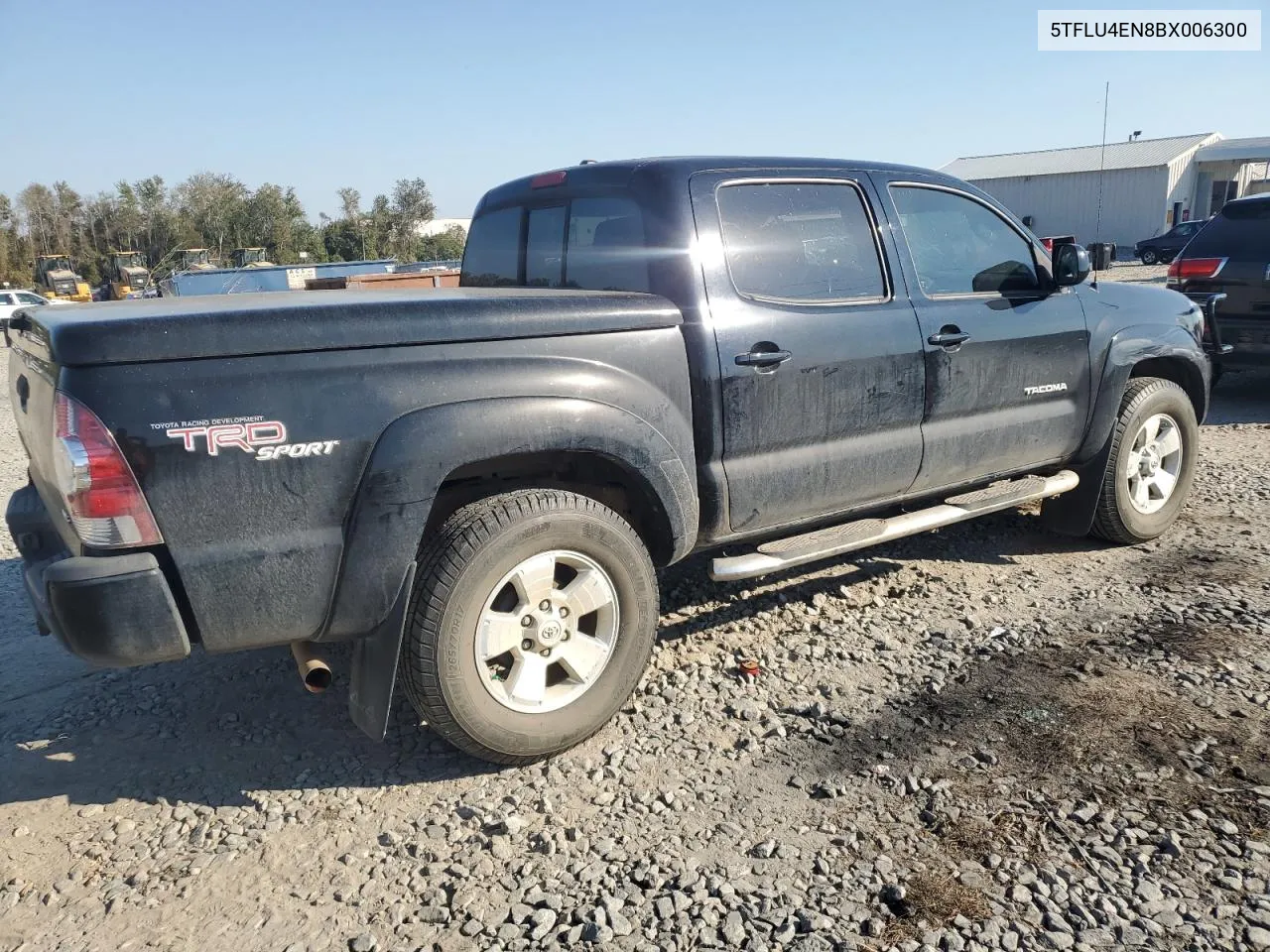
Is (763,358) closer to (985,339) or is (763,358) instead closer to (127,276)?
(985,339)

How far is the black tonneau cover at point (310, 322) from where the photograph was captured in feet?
8.29

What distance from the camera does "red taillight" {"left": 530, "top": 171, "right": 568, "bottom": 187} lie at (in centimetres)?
403

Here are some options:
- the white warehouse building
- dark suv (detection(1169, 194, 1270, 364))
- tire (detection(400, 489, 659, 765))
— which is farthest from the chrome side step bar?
the white warehouse building

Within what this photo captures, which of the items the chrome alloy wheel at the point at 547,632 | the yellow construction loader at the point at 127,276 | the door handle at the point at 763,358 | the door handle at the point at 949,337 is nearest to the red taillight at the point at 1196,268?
the door handle at the point at 949,337

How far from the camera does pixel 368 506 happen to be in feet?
9.15

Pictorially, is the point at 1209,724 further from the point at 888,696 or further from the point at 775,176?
the point at 775,176

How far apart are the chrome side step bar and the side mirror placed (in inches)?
37.7

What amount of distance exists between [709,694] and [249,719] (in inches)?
68.0

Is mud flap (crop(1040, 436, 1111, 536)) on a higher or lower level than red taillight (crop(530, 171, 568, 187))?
lower

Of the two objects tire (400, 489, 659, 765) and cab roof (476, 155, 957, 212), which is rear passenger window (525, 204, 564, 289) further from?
tire (400, 489, 659, 765)

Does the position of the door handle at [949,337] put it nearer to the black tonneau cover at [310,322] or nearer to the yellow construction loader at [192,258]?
the black tonneau cover at [310,322]

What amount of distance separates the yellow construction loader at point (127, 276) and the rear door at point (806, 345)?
102 ft

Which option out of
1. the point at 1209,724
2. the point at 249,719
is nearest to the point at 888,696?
the point at 1209,724

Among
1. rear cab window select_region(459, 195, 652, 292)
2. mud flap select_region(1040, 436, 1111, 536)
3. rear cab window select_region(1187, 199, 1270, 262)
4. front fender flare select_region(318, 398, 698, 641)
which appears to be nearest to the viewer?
front fender flare select_region(318, 398, 698, 641)
